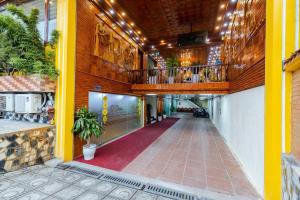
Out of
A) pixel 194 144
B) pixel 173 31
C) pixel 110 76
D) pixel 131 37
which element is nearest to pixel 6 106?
pixel 110 76

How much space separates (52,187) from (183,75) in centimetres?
669

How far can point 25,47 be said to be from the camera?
11.7 ft

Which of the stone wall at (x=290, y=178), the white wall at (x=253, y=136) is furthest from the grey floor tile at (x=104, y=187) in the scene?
the white wall at (x=253, y=136)

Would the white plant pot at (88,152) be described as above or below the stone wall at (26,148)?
below

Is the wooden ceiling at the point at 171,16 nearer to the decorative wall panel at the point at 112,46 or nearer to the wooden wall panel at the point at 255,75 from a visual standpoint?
the decorative wall panel at the point at 112,46

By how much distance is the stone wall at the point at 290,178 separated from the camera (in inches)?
60.9

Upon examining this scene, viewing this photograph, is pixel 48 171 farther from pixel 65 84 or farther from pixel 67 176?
pixel 65 84

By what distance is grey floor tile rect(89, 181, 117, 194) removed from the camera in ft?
8.59

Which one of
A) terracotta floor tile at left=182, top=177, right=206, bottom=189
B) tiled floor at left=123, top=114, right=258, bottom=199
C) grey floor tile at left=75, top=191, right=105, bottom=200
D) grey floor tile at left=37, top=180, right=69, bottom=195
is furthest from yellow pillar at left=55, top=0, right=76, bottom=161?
terracotta floor tile at left=182, top=177, right=206, bottom=189

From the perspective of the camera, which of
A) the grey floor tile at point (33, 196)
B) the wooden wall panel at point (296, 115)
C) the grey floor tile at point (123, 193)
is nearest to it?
the wooden wall panel at point (296, 115)

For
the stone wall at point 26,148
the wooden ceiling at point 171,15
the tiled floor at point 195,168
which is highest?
the wooden ceiling at point 171,15

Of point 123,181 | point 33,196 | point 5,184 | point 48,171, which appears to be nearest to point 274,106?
point 123,181

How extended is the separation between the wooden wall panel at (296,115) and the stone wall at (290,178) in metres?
0.14

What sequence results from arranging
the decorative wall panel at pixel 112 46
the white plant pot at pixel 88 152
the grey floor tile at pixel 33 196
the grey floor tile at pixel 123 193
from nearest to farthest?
the grey floor tile at pixel 33 196
the grey floor tile at pixel 123 193
the white plant pot at pixel 88 152
the decorative wall panel at pixel 112 46
